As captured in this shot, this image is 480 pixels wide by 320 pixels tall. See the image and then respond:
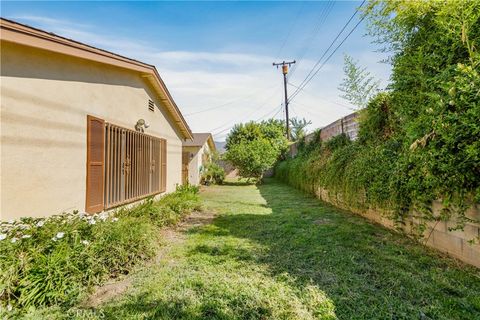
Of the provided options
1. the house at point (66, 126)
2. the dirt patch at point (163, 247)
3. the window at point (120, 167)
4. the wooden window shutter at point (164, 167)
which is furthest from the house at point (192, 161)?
the house at point (66, 126)

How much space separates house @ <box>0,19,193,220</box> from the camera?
10.7ft

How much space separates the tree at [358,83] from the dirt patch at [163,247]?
5.31 m

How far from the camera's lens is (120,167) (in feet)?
19.2

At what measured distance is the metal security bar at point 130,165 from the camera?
5406 millimetres

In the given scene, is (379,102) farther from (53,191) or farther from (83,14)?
(83,14)

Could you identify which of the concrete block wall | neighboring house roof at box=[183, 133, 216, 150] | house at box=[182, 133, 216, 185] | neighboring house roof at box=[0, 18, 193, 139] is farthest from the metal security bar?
neighboring house roof at box=[183, 133, 216, 150]

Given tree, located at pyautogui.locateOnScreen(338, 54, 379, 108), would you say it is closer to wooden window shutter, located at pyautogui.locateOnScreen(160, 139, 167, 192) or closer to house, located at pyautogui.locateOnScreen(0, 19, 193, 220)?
house, located at pyautogui.locateOnScreen(0, 19, 193, 220)

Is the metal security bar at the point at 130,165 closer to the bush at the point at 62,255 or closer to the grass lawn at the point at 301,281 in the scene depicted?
the bush at the point at 62,255

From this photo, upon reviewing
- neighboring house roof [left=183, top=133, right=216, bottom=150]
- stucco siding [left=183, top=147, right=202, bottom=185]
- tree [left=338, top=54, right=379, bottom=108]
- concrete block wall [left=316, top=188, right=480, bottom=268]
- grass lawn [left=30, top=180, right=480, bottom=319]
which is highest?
tree [left=338, top=54, right=379, bottom=108]

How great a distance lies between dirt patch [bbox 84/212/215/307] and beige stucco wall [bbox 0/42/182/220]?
1588mm

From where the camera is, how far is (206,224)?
6.27 m

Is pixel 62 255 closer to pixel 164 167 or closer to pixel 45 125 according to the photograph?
pixel 45 125

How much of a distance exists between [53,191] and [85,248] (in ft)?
4.59

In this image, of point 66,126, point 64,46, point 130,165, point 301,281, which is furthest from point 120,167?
point 301,281
